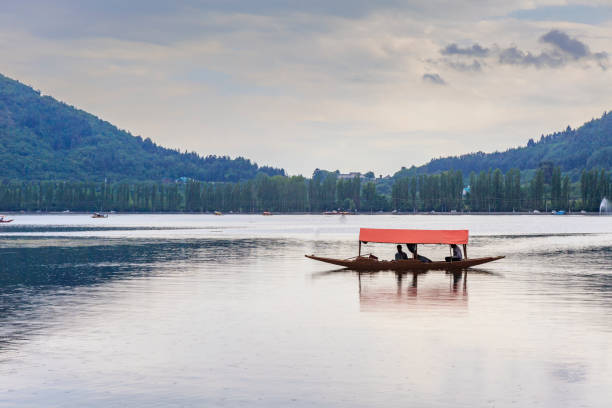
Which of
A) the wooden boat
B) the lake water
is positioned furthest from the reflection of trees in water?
the wooden boat

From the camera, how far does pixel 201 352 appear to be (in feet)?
84.1

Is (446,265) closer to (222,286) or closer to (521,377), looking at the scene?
(222,286)

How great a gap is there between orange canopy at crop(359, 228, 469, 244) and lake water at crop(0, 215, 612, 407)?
3.62 m

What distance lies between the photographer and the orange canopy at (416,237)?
5794 centimetres

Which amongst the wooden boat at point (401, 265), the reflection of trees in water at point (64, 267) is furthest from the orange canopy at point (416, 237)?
the reflection of trees in water at point (64, 267)

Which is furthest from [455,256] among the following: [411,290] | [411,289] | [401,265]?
[411,290]

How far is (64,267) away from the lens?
60875 millimetres

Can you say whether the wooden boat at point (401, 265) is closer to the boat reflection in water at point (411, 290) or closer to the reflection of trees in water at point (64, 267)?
the boat reflection in water at point (411, 290)

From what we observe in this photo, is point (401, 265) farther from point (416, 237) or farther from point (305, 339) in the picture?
point (305, 339)

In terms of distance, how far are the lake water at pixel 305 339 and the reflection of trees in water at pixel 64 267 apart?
31cm

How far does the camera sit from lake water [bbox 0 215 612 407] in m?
20.1

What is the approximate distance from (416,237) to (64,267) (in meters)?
29.6

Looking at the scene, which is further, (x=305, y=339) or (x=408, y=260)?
(x=408, y=260)

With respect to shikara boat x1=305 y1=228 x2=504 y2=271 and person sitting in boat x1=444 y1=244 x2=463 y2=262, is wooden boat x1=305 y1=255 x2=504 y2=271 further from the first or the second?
person sitting in boat x1=444 y1=244 x2=463 y2=262
